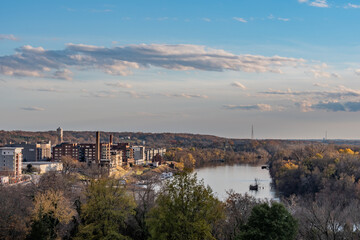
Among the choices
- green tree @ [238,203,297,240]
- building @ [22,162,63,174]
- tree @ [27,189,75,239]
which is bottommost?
building @ [22,162,63,174]

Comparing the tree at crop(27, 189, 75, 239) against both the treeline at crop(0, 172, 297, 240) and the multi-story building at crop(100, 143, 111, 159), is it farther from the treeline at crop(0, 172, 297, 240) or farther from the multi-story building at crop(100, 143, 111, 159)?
the multi-story building at crop(100, 143, 111, 159)

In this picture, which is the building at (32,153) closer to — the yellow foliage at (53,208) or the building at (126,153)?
the building at (126,153)

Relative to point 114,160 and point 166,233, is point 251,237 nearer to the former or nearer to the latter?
point 166,233

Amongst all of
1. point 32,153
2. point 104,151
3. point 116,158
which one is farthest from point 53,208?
point 32,153

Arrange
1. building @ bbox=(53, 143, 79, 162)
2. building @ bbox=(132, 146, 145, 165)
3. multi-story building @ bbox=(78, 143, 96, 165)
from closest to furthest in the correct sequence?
1. building @ bbox=(53, 143, 79, 162)
2. multi-story building @ bbox=(78, 143, 96, 165)
3. building @ bbox=(132, 146, 145, 165)

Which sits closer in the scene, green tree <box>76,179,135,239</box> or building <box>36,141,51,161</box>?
green tree <box>76,179,135,239</box>

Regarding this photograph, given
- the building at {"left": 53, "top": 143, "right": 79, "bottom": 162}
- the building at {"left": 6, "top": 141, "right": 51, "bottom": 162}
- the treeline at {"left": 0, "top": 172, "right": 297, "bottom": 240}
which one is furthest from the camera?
the building at {"left": 6, "top": 141, "right": 51, "bottom": 162}

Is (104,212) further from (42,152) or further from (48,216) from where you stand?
(42,152)

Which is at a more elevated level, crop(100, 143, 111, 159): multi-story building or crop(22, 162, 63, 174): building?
crop(100, 143, 111, 159): multi-story building

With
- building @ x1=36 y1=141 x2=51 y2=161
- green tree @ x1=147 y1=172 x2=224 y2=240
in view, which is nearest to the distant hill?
building @ x1=36 y1=141 x2=51 y2=161
